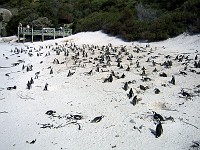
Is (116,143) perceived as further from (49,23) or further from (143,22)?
(49,23)

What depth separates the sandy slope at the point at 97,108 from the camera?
689 centimetres

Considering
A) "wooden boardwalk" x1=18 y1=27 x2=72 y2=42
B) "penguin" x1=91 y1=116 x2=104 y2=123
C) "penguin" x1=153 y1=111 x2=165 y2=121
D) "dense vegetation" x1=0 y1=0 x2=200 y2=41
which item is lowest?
"penguin" x1=91 y1=116 x2=104 y2=123

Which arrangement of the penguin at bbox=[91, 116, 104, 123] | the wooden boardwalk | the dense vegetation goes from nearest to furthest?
1. the penguin at bbox=[91, 116, 104, 123]
2. the dense vegetation
3. the wooden boardwalk

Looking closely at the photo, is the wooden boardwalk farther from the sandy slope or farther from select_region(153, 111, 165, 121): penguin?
select_region(153, 111, 165, 121): penguin

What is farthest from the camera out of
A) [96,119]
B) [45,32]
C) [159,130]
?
[45,32]

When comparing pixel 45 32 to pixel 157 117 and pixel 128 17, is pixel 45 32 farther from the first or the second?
pixel 157 117

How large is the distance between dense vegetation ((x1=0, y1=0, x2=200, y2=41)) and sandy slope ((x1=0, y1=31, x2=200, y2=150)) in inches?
193

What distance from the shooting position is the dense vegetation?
62.2ft

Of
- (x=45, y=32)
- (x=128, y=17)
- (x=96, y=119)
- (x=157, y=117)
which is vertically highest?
(x=128, y=17)

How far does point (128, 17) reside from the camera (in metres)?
23.1

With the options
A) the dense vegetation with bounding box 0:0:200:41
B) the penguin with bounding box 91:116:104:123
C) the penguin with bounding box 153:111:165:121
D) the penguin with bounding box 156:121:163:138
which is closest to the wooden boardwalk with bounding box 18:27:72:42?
the dense vegetation with bounding box 0:0:200:41

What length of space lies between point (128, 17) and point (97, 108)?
15441mm

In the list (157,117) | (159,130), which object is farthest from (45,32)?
(159,130)

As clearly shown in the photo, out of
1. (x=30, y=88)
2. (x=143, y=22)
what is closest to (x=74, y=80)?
(x=30, y=88)
